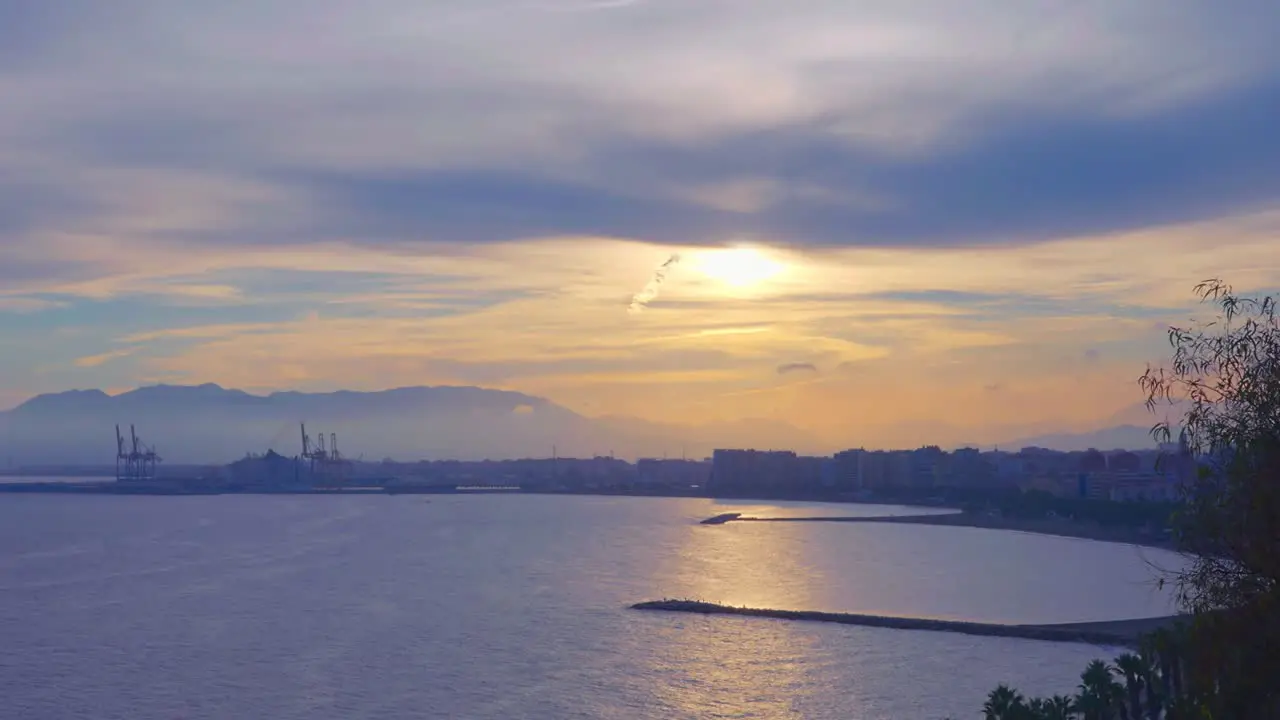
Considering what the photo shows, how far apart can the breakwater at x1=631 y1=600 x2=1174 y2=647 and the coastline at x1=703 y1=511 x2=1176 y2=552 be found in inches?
1426

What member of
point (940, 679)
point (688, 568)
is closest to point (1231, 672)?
point (940, 679)

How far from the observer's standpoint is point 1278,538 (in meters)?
6.46

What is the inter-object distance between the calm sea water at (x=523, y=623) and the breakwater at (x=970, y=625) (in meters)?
0.91

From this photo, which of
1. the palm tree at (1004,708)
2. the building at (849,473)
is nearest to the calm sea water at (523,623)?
the palm tree at (1004,708)

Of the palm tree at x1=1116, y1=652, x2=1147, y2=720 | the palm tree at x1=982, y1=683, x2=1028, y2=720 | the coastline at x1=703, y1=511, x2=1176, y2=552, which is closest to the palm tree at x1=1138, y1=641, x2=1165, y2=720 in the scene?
the palm tree at x1=1116, y1=652, x2=1147, y2=720

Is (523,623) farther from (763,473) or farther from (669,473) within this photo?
(669,473)

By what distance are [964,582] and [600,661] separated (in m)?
22.9

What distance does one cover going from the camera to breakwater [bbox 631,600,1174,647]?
3176 centimetres

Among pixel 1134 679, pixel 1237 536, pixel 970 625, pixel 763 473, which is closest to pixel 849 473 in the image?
pixel 763 473

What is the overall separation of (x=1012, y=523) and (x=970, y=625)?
56.0m

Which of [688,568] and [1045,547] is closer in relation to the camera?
[688,568]

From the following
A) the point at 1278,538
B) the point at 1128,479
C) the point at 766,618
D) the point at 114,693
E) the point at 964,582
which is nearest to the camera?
the point at 1278,538

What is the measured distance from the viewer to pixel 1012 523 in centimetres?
8662

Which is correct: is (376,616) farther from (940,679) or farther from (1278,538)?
(1278,538)
